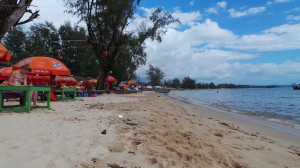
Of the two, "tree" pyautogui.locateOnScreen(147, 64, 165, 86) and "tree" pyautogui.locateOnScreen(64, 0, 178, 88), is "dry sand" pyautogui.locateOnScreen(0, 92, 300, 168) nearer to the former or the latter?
"tree" pyautogui.locateOnScreen(64, 0, 178, 88)

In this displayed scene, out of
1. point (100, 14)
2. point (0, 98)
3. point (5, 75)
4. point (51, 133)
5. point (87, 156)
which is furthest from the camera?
point (100, 14)

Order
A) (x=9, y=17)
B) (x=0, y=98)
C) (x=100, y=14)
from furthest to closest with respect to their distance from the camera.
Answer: (x=100, y=14) → (x=0, y=98) → (x=9, y=17)

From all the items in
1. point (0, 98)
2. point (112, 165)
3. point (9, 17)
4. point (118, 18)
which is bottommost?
point (112, 165)

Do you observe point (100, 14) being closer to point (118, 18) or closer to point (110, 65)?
point (118, 18)

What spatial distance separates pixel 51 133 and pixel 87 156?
1572 millimetres

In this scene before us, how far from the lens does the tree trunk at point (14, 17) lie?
4.66 m

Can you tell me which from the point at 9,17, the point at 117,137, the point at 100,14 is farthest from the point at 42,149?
the point at 100,14

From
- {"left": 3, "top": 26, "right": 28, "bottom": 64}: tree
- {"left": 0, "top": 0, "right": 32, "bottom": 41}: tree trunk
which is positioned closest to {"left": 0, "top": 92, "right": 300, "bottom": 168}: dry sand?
{"left": 0, "top": 0, "right": 32, "bottom": 41}: tree trunk

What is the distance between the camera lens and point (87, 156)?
3.76 m

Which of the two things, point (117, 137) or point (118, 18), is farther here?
point (118, 18)

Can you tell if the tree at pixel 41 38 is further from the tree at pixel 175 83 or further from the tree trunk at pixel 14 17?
the tree at pixel 175 83

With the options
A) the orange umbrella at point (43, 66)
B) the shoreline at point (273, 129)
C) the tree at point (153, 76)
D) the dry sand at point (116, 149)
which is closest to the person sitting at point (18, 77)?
the dry sand at point (116, 149)

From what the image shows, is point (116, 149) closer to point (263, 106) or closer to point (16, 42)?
point (263, 106)

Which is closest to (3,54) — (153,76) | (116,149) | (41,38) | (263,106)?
(116,149)
